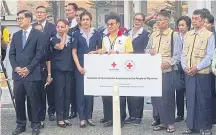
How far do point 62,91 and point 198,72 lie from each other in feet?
6.77

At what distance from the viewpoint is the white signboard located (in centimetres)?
603

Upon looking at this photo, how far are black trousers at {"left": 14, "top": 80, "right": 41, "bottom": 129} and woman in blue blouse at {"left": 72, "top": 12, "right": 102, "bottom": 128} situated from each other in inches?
26.2

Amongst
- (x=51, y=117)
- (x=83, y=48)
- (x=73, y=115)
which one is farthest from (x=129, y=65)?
(x=51, y=117)

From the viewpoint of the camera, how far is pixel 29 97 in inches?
240

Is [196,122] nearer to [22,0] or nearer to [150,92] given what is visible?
[150,92]

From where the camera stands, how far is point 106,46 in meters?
6.34

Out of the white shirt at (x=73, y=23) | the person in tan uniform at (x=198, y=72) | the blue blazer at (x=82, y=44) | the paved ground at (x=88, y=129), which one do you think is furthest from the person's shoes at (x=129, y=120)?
the white shirt at (x=73, y=23)

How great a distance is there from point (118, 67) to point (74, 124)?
1.29 meters

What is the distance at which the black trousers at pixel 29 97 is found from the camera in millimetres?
6035

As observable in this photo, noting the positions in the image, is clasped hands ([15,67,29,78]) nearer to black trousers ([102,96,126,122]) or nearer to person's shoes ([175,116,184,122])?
black trousers ([102,96,126,122])

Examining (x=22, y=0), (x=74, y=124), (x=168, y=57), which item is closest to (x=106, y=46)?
(x=168, y=57)

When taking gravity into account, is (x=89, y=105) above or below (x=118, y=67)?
below

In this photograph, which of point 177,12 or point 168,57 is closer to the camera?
point 168,57

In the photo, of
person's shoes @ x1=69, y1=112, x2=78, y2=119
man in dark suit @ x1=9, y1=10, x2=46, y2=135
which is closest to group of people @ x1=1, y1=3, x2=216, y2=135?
man in dark suit @ x1=9, y1=10, x2=46, y2=135
